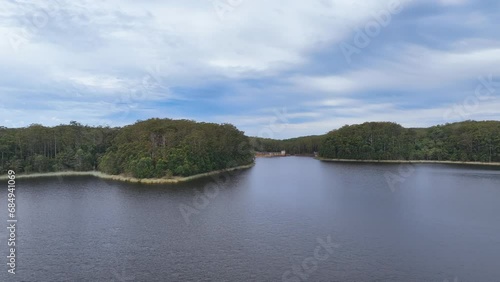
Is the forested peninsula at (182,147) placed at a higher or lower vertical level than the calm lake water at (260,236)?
higher

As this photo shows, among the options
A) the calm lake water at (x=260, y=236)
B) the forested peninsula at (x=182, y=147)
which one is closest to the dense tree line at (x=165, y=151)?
the forested peninsula at (x=182, y=147)

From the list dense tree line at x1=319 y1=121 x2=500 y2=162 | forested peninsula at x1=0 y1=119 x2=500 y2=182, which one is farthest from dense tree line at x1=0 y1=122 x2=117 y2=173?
dense tree line at x1=319 y1=121 x2=500 y2=162

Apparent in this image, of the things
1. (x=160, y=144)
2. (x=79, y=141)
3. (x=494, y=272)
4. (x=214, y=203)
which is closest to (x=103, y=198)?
(x=214, y=203)

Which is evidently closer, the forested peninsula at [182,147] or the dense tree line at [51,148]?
the forested peninsula at [182,147]

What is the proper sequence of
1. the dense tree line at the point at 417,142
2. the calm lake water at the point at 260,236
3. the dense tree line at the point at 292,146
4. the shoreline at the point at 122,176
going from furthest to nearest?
the dense tree line at the point at 292,146 → the dense tree line at the point at 417,142 → the shoreline at the point at 122,176 → the calm lake water at the point at 260,236

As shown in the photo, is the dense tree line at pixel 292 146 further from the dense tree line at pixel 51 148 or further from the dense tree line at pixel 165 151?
the dense tree line at pixel 165 151

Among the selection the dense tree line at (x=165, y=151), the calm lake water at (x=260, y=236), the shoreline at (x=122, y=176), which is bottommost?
the calm lake water at (x=260, y=236)

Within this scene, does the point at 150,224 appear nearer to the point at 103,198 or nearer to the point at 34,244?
the point at 34,244
